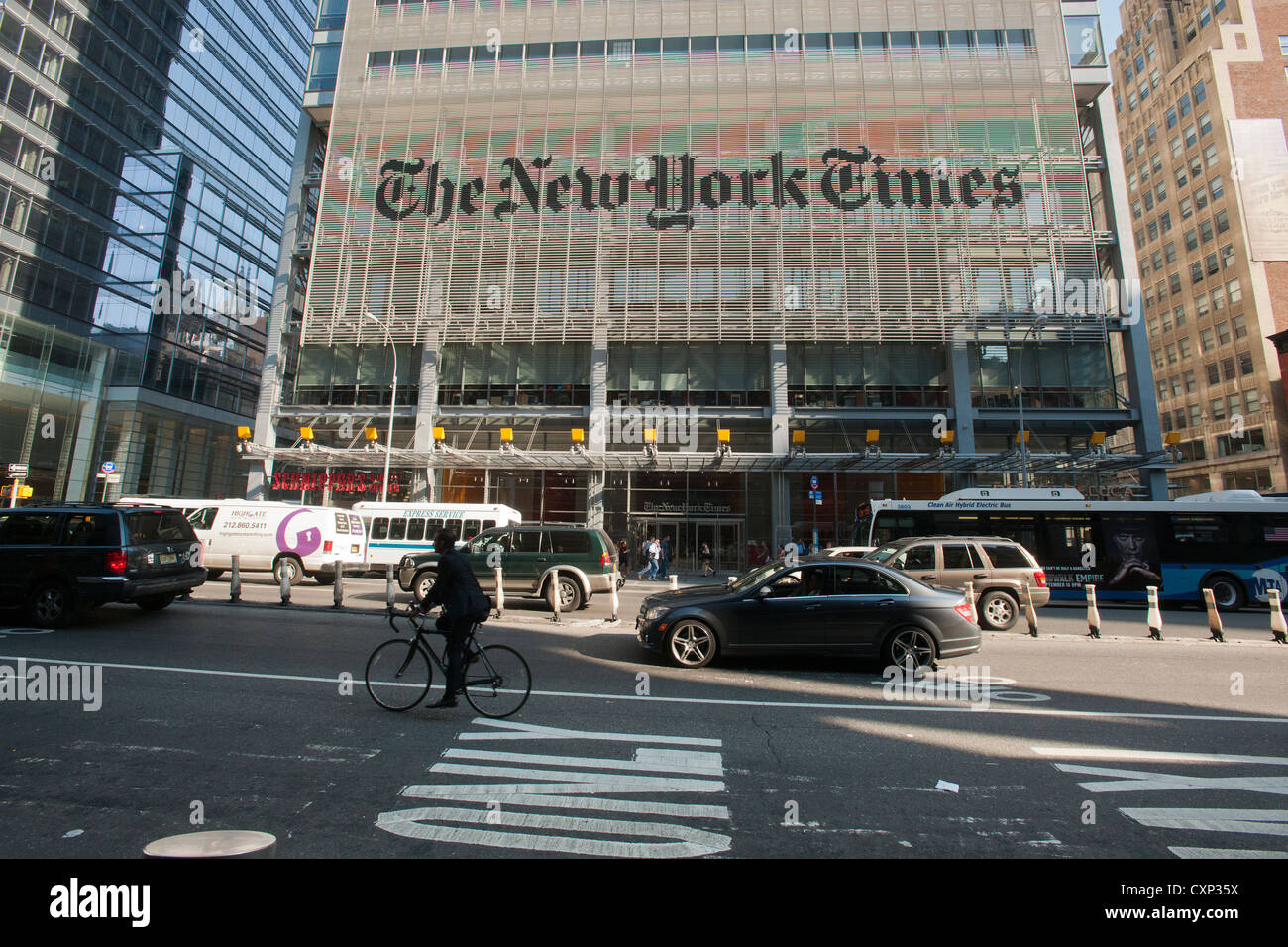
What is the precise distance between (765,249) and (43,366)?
38105 mm

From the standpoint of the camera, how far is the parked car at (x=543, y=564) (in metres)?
13.6

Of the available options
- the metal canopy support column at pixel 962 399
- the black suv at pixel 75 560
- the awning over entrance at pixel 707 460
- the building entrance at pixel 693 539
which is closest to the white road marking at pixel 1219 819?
the black suv at pixel 75 560

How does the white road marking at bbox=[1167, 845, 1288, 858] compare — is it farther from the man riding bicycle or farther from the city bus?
the city bus

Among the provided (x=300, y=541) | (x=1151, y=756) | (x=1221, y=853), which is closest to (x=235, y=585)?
(x=300, y=541)

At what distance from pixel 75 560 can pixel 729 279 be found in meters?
25.3

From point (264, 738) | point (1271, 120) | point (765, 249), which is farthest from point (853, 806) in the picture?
point (1271, 120)

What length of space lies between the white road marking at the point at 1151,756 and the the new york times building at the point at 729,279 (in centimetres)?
2192

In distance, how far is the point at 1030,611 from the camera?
11.4m

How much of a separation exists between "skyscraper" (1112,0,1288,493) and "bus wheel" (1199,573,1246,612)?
4110cm

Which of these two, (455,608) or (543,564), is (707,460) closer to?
(543,564)

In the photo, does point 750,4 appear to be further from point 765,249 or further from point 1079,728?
point 1079,728

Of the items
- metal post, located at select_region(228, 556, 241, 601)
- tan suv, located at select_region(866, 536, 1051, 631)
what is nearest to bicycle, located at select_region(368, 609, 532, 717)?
metal post, located at select_region(228, 556, 241, 601)

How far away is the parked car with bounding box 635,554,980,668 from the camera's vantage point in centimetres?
771
